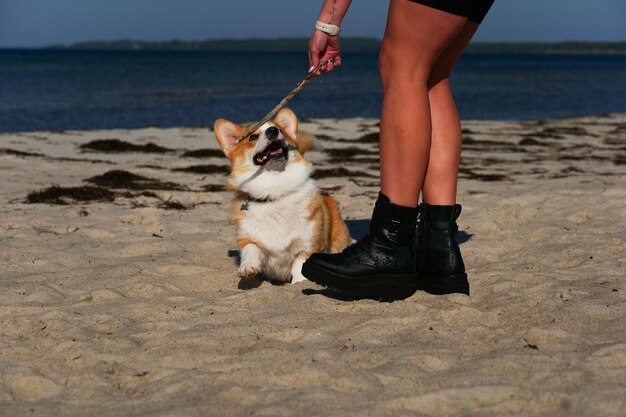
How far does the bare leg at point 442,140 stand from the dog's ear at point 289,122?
116 cm

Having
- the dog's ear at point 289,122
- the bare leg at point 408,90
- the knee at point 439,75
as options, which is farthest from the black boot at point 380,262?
the dog's ear at point 289,122

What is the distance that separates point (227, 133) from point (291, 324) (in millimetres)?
1686

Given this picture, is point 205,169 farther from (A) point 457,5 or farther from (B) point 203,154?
(A) point 457,5

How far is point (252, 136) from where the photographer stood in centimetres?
439

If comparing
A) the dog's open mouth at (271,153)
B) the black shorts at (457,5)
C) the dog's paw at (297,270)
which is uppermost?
the black shorts at (457,5)

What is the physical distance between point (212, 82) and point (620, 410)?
1478 inches

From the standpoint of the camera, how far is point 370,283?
11.2 feet

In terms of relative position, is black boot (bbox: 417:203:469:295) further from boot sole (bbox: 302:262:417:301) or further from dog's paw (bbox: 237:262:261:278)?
dog's paw (bbox: 237:262:261:278)

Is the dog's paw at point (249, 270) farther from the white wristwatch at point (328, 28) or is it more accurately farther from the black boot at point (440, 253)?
the white wristwatch at point (328, 28)

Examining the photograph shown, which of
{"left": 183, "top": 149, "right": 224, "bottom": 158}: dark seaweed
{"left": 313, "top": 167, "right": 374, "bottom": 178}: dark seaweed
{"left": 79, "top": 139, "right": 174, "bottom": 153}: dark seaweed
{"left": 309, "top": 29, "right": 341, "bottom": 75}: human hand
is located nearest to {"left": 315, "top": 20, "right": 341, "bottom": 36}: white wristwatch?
{"left": 309, "top": 29, "right": 341, "bottom": 75}: human hand

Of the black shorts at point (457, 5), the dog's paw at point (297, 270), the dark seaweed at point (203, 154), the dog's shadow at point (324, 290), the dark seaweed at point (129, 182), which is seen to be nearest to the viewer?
the black shorts at point (457, 5)

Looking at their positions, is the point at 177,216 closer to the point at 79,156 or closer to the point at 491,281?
the point at 491,281

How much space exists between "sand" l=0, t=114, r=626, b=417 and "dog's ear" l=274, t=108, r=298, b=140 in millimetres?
857

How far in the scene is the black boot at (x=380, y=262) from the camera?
3.37 meters
